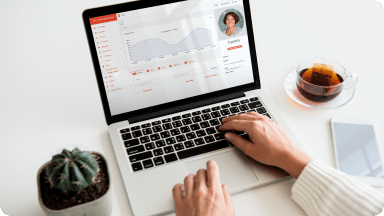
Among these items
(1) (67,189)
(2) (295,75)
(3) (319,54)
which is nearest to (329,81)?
(2) (295,75)

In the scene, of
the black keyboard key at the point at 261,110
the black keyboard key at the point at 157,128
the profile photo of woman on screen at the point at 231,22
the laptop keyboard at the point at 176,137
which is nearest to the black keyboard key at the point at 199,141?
the laptop keyboard at the point at 176,137

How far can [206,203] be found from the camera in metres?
0.77

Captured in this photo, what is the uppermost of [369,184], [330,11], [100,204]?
[330,11]

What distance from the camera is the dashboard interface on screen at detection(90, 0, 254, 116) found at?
948 mm

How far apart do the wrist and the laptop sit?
0.03 metres

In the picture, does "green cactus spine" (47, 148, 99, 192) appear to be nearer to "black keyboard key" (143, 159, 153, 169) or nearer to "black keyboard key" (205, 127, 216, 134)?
"black keyboard key" (143, 159, 153, 169)

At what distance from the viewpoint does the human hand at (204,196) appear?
0.76 metres

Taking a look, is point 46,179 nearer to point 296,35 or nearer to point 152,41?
point 152,41

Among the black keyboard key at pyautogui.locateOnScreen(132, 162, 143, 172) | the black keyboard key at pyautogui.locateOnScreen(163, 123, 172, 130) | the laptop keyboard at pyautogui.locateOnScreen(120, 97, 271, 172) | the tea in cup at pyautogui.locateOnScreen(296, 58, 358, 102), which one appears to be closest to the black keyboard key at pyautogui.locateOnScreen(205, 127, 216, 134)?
the laptop keyboard at pyautogui.locateOnScreen(120, 97, 271, 172)

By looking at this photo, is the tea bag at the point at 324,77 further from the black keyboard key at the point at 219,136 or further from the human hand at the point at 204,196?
the human hand at the point at 204,196

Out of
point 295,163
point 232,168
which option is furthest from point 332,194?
point 232,168

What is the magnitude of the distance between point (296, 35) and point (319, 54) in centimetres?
13

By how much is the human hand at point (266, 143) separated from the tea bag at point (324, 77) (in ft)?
0.76

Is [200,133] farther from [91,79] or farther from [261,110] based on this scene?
[91,79]
